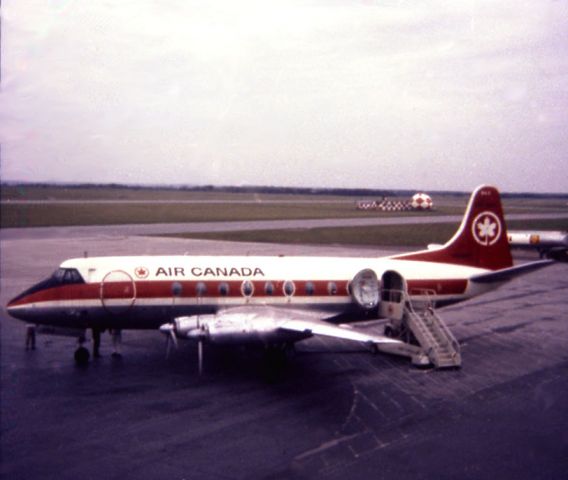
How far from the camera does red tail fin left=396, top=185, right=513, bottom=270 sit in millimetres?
23938

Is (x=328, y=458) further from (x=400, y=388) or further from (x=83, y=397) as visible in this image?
(x=83, y=397)

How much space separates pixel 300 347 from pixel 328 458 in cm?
941

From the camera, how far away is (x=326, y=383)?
1786 centimetres

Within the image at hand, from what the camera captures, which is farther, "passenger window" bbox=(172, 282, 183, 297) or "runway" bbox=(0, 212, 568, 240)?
"runway" bbox=(0, 212, 568, 240)

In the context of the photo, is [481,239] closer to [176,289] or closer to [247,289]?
[247,289]

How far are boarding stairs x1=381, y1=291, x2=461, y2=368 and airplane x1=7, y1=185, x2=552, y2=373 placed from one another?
1.3 inches

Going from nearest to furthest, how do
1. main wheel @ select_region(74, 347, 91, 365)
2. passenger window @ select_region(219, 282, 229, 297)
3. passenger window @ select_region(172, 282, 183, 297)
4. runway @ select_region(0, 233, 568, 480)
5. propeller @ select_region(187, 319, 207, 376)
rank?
runway @ select_region(0, 233, 568, 480) → propeller @ select_region(187, 319, 207, 376) → main wheel @ select_region(74, 347, 91, 365) → passenger window @ select_region(172, 282, 183, 297) → passenger window @ select_region(219, 282, 229, 297)

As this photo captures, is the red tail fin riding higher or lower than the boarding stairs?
higher

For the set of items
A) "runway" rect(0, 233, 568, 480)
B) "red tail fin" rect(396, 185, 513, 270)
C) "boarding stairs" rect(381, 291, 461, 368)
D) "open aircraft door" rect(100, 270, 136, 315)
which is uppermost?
"red tail fin" rect(396, 185, 513, 270)

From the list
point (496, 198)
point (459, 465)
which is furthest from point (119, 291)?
point (496, 198)

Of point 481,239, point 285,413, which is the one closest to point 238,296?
point 285,413

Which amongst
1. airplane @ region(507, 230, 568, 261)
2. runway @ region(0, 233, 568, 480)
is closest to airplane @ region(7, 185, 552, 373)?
runway @ region(0, 233, 568, 480)

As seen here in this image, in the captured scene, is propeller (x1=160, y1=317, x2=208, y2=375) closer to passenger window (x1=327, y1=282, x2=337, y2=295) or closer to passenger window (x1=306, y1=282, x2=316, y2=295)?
passenger window (x1=306, y1=282, x2=316, y2=295)

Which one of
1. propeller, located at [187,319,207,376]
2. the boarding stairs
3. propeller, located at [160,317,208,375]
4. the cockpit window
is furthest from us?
the cockpit window
